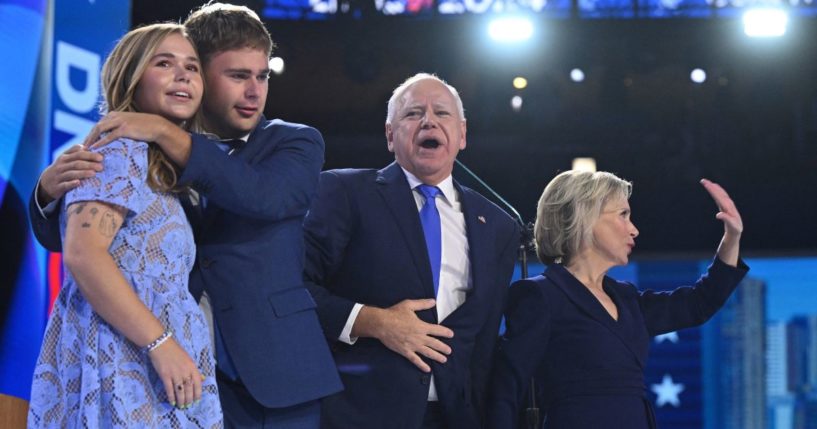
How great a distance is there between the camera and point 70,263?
187 centimetres

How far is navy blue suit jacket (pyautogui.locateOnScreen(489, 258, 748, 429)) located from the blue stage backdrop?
2.40 metres

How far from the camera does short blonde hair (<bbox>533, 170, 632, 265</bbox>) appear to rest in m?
2.99

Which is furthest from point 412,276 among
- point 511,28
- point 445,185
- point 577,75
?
point 577,75

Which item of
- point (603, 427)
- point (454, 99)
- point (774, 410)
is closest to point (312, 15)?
point (774, 410)

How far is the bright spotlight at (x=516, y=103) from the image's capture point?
8.21 metres

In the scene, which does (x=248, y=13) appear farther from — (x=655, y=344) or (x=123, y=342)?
(x=655, y=344)

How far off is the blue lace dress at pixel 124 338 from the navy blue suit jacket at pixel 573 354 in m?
1.04

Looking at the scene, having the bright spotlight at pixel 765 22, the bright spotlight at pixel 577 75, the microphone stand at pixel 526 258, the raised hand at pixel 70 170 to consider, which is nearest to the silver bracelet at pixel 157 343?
the raised hand at pixel 70 170

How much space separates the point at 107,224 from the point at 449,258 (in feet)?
3.67

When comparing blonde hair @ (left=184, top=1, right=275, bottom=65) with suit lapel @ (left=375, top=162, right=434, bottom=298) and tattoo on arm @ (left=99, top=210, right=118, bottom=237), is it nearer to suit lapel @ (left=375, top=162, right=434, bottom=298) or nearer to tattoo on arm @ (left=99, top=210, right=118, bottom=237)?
tattoo on arm @ (left=99, top=210, right=118, bottom=237)

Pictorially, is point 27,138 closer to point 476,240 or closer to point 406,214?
point 406,214

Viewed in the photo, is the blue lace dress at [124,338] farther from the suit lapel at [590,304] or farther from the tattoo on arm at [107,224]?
the suit lapel at [590,304]

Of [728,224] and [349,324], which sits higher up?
[728,224]

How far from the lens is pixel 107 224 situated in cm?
189
